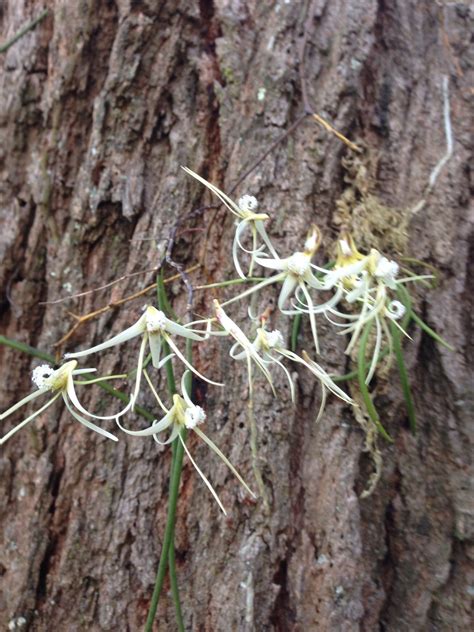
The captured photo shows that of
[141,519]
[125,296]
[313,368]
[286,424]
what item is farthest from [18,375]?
[313,368]

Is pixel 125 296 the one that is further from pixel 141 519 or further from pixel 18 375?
pixel 141 519

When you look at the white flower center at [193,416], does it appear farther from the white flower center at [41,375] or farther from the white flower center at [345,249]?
the white flower center at [345,249]

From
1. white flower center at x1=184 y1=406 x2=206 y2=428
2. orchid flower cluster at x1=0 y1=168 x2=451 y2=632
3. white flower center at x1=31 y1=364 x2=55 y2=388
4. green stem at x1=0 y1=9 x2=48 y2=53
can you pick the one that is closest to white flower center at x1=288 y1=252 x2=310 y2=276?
orchid flower cluster at x1=0 y1=168 x2=451 y2=632

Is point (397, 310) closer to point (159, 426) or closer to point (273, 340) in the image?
point (273, 340)

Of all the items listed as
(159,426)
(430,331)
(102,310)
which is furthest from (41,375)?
(430,331)

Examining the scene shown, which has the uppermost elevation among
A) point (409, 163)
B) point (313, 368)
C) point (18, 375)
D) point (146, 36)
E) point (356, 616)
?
point (146, 36)

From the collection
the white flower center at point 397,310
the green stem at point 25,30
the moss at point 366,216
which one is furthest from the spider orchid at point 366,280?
the green stem at point 25,30
